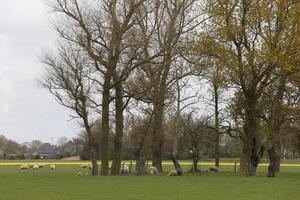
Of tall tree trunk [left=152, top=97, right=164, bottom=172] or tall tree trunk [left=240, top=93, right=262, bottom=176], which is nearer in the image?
tall tree trunk [left=240, top=93, right=262, bottom=176]

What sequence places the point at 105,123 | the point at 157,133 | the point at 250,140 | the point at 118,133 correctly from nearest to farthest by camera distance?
the point at 250,140 → the point at 105,123 → the point at 118,133 → the point at 157,133

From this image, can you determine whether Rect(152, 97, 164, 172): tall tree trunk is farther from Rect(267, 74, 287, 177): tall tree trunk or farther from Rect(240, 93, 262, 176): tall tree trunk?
Rect(267, 74, 287, 177): tall tree trunk

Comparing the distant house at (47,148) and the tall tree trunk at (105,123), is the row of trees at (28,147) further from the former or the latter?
the tall tree trunk at (105,123)

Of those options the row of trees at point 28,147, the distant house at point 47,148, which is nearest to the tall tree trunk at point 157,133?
the row of trees at point 28,147

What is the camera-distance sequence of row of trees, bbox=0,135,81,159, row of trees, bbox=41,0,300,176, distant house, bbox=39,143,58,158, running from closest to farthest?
row of trees, bbox=41,0,300,176, row of trees, bbox=0,135,81,159, distant house, bbox=39,143,58,158

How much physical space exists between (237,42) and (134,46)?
8.29 m

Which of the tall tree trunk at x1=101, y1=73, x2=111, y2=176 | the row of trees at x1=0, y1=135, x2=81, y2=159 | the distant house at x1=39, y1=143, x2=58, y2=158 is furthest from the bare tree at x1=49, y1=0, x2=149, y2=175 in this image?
the distant house at x1=39, y1=143, x2=58, y2=158

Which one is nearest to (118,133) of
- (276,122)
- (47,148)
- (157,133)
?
(157,133)

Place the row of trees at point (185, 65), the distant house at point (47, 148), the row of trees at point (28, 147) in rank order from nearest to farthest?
1. the row of trees at point (185, 65)
2. the row of trees at point (28, 147)
3. the distant house at point (47, 148)

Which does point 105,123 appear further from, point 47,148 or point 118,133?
point 47,148

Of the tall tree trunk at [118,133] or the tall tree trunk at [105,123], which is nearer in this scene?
the tall tree trunk at [105,123]

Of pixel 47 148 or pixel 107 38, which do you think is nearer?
pixel 107 38

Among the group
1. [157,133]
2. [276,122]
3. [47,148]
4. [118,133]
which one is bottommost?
[118,133]

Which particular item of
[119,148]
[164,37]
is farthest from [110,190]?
[164,37]
